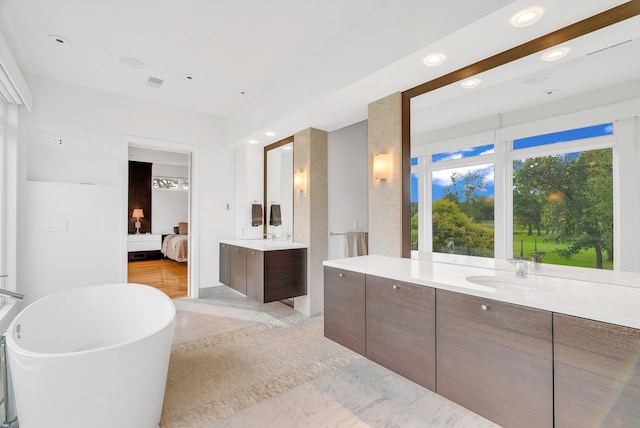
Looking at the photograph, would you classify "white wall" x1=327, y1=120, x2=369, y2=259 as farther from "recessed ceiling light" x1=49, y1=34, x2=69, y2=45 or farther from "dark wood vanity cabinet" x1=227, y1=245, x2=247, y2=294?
"recessed ceiling light" x1=49, y1=34, x2=69, y2=45

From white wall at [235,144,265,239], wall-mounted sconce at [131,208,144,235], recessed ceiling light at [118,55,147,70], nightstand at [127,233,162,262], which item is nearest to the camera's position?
recessed ceiling light at [118,55,147,70]

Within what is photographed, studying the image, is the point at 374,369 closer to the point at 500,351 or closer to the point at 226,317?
the point at 500,351

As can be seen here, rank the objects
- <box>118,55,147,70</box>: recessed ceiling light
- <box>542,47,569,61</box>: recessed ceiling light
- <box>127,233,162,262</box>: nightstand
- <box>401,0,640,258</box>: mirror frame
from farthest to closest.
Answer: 1. <box>127,233,162,262</box>: nightstand
2. <box>118,55,147,70</box>: recessed ceiling light
3. <box>542,47,569,61</box>: recessed ceiling light
4. <box>401,0,640,258</box>: mirror frame

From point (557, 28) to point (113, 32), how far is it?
3.33m

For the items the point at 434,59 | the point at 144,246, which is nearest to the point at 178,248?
the point at 144,246

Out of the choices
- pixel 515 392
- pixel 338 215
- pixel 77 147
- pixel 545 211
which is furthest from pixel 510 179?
pixel 77 147

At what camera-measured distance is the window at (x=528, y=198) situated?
78.0 inches

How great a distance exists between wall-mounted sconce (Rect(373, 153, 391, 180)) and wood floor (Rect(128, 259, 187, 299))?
143 inches

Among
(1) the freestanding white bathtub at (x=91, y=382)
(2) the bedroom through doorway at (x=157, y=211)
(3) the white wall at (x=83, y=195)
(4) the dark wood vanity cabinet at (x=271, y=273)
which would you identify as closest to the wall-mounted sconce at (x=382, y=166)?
(4) the dark wood vanity cabinet at (x=271, y=273)

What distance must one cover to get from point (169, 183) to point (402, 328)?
8364mm

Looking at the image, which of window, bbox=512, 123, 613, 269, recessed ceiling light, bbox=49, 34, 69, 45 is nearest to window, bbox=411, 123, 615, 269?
window, bbox=512, 123, 613, 269

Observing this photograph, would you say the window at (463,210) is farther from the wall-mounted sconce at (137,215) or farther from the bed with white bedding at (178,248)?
the wall-mounted sconce at (137,215)

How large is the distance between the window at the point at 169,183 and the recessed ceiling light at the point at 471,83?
813cm

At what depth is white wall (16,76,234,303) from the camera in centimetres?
330
